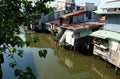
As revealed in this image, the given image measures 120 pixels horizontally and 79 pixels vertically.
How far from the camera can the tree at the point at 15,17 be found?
2.73m

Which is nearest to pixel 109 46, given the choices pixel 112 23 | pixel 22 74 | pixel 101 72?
pixel 101 72

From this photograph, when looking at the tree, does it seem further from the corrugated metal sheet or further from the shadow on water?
the corrugated metal sheet

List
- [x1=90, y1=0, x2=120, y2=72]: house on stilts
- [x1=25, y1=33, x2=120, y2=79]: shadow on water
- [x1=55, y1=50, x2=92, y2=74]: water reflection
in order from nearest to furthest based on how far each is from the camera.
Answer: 1. [x1=90, y1=0, x2=120, y2=72]: house on stilts
2. [x1=25, y1=33, x2=120, y2=79]: shadow on water
3. [x1=55, y1=50, x2=92, y2=74]: water reflection

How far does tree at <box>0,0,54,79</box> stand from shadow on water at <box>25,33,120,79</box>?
1178cm

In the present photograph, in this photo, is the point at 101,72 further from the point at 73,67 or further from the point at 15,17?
the point at 15,17

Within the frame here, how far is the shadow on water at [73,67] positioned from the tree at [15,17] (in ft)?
38.7

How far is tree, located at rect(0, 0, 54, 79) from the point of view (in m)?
2.73

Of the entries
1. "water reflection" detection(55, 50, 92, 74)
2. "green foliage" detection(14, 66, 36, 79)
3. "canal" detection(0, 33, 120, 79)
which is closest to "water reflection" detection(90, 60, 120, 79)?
"canal" detection(0, 33, 120, 79)

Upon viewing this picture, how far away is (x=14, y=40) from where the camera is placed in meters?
2.69

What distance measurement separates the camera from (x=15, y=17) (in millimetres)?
3076

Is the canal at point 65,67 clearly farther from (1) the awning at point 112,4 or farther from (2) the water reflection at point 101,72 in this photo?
(1) the awning at point 112,4

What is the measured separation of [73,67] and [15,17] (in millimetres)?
15464

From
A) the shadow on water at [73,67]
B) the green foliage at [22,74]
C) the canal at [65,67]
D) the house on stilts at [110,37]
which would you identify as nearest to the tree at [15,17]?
the green foliage at [22,74]

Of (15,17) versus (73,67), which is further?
(73,67)
